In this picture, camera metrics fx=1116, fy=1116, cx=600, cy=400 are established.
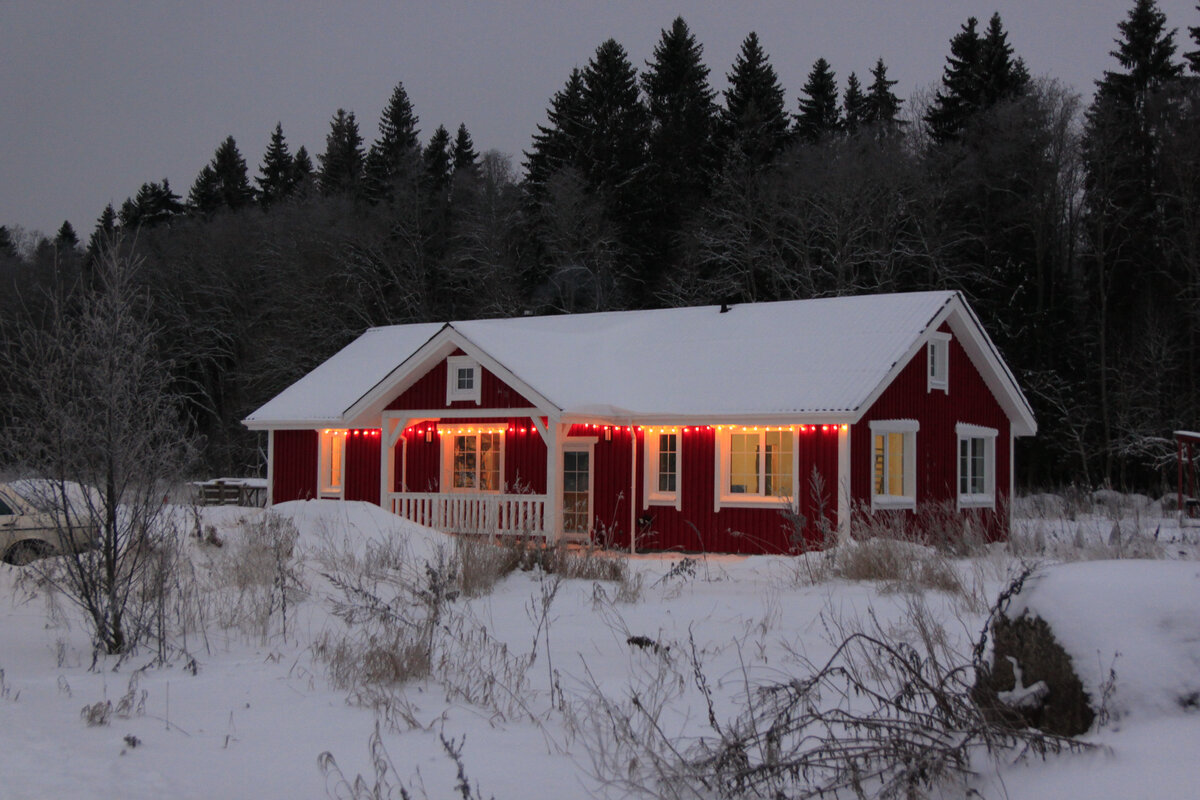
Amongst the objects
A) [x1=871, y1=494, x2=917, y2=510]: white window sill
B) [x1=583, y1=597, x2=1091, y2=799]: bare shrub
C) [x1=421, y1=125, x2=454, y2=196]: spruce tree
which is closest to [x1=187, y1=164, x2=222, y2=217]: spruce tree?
[x1=421, y1=125, x2=454, y2=196]: spruce tree

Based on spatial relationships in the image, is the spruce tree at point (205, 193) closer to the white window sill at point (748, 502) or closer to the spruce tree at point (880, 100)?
the spruce tree at point (880, 100)

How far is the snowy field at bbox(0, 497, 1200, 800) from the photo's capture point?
4.86 m

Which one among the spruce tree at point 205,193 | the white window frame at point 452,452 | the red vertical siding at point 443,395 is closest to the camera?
the red vertical siding at point 443,395

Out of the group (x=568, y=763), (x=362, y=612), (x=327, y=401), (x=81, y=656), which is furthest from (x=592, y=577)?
(x=327, y=401)

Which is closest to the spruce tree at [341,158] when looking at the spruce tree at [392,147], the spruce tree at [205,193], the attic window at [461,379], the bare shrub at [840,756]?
the spruce tree at [392,147]

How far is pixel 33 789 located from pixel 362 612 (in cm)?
450

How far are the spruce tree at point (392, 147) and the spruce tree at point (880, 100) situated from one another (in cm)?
1937

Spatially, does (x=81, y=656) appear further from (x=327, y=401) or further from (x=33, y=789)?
(x=327, y=401)

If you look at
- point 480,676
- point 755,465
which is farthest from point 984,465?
point 480,676

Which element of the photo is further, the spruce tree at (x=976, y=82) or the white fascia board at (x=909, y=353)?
the spruce tree at (x=976, y=82)

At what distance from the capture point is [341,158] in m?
57.5

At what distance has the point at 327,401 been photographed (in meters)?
24.9

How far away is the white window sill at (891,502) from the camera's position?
1920 centimetres

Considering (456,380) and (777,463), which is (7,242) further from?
(777,463)
